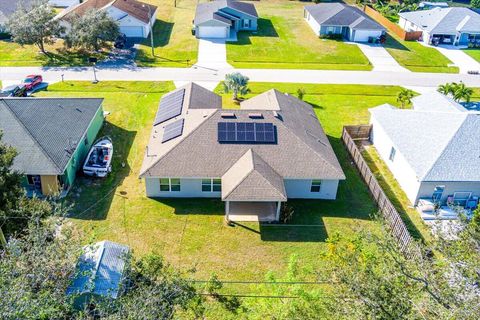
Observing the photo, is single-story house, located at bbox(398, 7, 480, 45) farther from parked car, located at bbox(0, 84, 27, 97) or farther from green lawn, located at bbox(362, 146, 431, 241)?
parked car, located at bbox(0, 84, 27, 97)

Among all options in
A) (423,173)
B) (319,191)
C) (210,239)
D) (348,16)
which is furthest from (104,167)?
(348,16)

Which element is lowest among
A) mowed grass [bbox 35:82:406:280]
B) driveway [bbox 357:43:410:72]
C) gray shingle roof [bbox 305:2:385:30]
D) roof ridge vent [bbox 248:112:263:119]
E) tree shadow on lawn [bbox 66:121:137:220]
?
mowed grass [bbox 35:82:406:280]

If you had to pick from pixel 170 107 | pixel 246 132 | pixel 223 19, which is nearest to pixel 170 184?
pixel 246 132

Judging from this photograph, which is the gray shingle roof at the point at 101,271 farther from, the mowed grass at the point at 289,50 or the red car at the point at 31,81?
the mowed grass at the point at 289,50

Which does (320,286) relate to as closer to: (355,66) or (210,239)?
(210,239)

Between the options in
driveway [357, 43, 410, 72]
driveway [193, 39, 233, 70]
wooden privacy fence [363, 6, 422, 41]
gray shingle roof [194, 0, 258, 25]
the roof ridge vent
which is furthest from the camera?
wooden privacy fence [363, 6, 422, 41]

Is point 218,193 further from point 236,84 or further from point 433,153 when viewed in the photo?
point 236,84

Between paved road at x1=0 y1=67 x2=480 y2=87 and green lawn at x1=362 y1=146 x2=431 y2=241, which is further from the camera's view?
paved road at x1=0 y1=67 x2=480 y2=87

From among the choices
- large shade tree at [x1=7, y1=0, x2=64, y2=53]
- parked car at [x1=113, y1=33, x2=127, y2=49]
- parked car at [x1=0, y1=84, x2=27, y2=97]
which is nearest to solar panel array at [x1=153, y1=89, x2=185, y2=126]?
parked car at [x1=0, y1=84, x2=27, y2=97]
